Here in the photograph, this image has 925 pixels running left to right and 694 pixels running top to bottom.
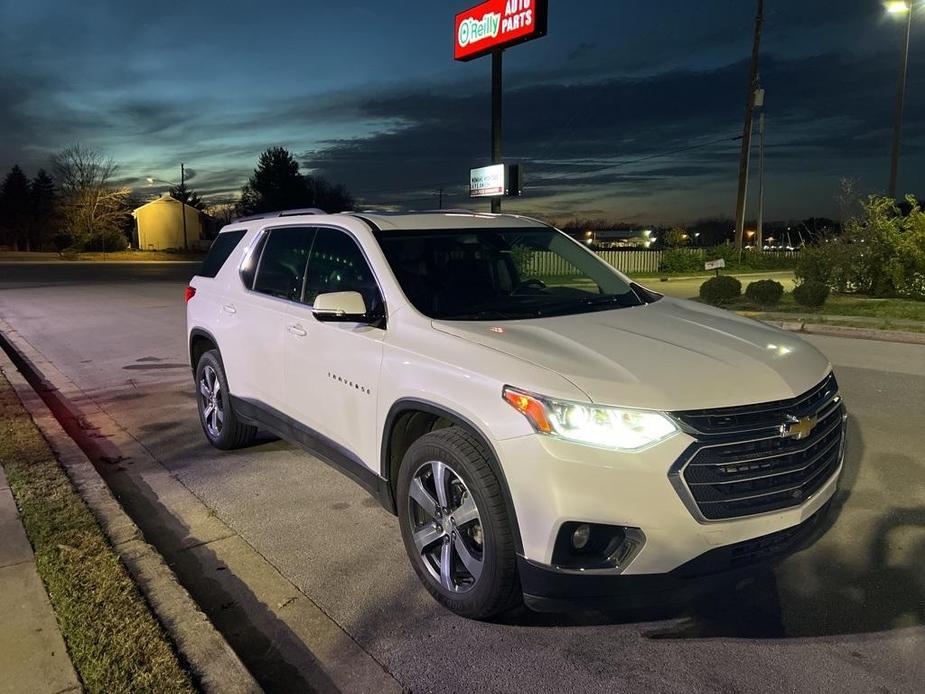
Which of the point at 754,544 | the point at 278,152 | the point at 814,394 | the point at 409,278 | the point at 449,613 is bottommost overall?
the point at 449,613

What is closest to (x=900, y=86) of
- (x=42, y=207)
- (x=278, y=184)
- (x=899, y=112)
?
(x=899, y=112)

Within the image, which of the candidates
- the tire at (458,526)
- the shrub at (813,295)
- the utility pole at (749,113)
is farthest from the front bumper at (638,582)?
the utility pole at (749,113)

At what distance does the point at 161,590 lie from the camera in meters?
3.37

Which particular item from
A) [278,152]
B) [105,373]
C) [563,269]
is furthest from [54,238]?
[563,269]

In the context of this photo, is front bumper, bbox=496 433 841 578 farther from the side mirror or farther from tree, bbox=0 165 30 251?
tree, bbox=0 165 30 251

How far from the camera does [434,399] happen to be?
3252mm

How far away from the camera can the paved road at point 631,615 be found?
2.88 m

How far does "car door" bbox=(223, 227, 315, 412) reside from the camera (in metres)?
4.72

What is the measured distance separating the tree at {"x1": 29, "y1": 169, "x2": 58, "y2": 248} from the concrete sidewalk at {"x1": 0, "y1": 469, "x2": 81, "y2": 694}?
85441 mm

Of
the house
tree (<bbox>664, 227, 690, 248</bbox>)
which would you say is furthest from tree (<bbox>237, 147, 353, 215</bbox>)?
tree (<bbox>664, 227, 690, 248</bbox>)

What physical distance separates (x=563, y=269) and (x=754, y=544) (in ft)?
7.65

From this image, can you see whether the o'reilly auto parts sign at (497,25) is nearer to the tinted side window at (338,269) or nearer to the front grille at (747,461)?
the tinted side window at (338,269)

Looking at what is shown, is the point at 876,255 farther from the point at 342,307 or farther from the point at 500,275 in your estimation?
the point at 342,307

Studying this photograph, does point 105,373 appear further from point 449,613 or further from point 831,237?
point 831,237
